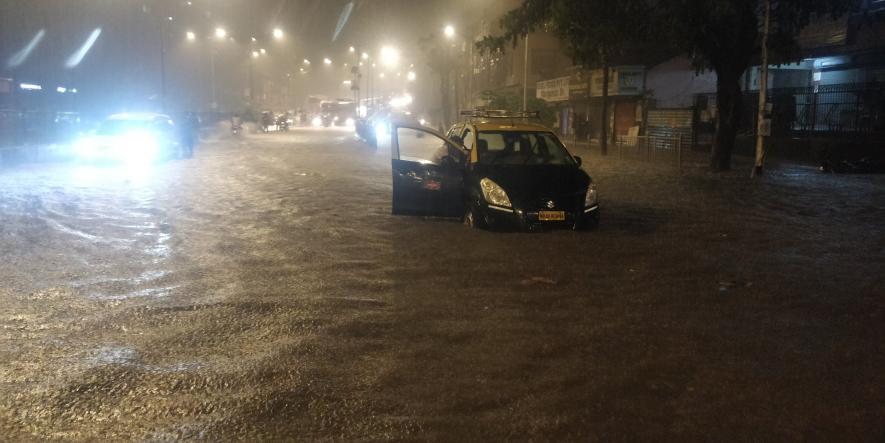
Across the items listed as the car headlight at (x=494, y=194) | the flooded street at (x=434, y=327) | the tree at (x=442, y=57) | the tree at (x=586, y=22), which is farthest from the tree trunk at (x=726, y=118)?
the tree at (x=442, y=57)

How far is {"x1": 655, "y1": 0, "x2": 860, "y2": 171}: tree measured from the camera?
1978cm

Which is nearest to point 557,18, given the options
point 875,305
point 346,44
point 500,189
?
point 500,189

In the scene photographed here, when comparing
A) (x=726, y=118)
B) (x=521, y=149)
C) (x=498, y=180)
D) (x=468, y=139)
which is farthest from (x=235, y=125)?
(x=498, y=180)

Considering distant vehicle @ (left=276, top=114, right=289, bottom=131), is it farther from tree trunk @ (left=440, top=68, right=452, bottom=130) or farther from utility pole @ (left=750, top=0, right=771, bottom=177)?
utility pole @ (left=750, top=0, right=771, bottom=177)

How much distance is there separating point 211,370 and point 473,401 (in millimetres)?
1789

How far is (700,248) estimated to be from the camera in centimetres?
959

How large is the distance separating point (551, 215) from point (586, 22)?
44.5 ft

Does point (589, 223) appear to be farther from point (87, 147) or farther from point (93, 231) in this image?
point (87, 147)

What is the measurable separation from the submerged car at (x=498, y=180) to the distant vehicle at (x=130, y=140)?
1402cm

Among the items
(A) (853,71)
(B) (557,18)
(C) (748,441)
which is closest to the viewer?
(C) (748,441)

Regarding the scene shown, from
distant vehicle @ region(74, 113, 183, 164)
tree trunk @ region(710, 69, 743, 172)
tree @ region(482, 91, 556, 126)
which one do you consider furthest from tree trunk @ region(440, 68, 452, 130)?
tree trunk @ region(710, 69, 743, 172)

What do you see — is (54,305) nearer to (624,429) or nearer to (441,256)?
(441,256)

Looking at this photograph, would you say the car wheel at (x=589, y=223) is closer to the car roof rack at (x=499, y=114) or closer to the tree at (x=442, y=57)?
the car roof rack at (x=499, y=114)

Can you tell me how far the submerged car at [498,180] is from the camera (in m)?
10.0
